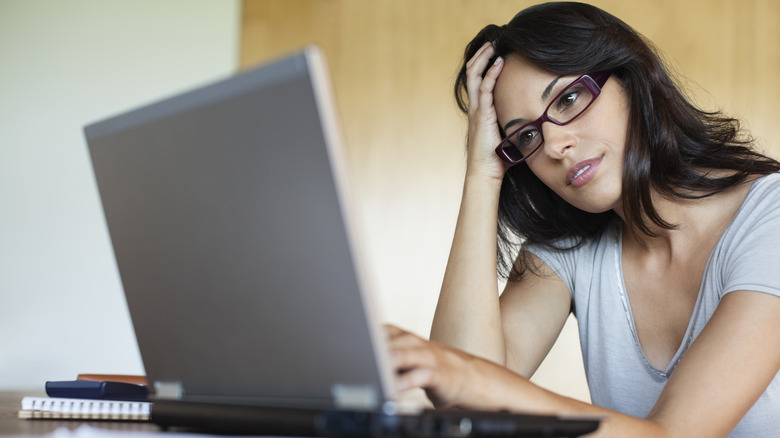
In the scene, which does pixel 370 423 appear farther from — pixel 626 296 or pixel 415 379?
pixel 626 296

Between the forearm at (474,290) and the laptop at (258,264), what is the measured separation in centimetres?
65

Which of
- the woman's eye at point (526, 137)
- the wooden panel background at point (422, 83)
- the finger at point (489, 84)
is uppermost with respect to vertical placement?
the wooden panel background at point (422, 83)

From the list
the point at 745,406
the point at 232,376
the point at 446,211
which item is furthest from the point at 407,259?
the point at 232,376

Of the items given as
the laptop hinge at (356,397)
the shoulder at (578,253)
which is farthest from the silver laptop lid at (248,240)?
the shoulder at (578,253)

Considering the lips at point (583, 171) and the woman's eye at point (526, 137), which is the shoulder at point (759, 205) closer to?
the lips at point (583, 171)

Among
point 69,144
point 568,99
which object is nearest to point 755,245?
point 568,99

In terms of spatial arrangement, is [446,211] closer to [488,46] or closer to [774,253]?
[488,46]

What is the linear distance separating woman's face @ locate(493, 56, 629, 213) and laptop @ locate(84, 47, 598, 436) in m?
0.75

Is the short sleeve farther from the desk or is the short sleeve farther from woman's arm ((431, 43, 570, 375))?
the desk

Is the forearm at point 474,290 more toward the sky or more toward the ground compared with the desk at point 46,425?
more toward the sky

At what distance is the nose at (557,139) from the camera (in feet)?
4.14

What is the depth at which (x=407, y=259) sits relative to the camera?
3.13m

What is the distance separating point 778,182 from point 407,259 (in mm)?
2059

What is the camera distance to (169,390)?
Answer: 2.45 feet
